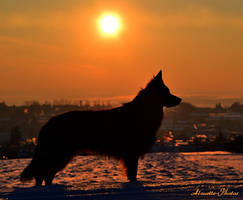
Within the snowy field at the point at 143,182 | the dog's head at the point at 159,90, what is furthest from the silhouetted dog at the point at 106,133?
the snowy field at the point at 143,182

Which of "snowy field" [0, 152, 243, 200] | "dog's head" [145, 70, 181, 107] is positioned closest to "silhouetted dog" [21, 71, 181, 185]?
"dog's head" [145, 70, 181, 107]

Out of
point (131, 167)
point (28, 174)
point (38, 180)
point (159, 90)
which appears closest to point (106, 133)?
point (131, 167)

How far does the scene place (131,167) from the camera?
9297 mm

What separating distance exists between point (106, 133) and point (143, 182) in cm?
143

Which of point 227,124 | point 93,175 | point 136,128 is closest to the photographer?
point 136,128

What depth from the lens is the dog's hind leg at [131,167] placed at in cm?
921

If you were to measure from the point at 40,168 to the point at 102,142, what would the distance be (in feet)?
5.04

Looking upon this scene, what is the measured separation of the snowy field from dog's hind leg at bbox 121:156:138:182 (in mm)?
185

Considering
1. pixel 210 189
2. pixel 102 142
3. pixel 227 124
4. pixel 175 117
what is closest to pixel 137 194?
pixel 210 189

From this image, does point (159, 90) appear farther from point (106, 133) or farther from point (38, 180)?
point (38, 180)

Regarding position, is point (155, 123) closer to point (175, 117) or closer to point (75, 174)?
point (75, 174)

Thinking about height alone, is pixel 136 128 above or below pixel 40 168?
above

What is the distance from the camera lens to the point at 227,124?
179 m

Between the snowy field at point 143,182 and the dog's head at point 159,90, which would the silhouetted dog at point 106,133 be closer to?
the dog's head at point 159,90
